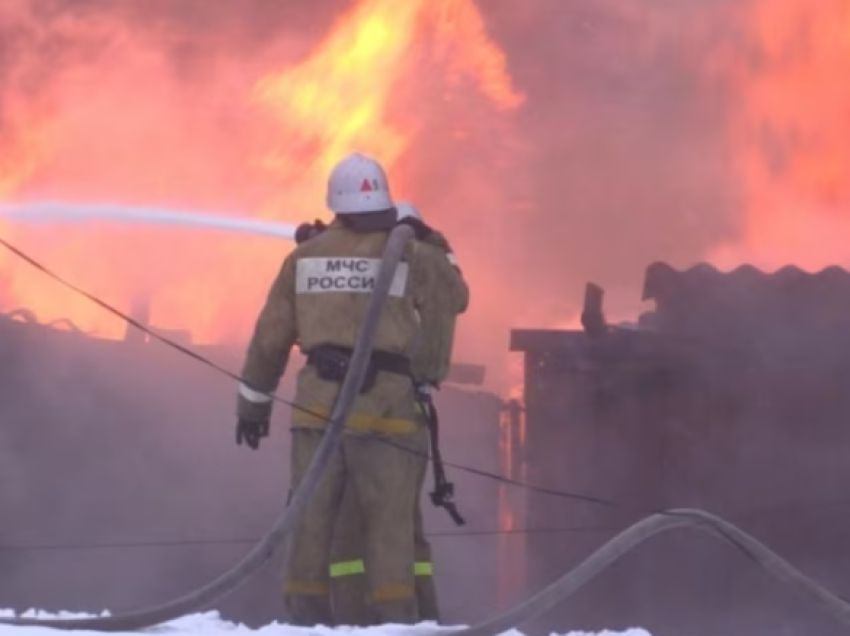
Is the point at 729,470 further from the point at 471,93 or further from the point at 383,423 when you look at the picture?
the point at 383,423

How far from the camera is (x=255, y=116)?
1029 cm

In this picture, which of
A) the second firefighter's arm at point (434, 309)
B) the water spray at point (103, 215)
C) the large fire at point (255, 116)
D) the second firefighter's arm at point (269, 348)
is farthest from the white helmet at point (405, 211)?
the large fire at point (255, 116)

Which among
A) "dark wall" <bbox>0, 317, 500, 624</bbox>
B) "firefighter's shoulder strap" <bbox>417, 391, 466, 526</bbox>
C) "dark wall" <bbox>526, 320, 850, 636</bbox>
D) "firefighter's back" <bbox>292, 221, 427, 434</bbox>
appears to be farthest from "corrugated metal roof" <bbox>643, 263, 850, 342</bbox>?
"firefighter's back" <bbox>292, 221, 427, 434</bbox>

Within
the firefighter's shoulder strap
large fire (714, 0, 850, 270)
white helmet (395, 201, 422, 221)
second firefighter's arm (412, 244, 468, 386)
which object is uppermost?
large fire (714, 0, 850, 270)

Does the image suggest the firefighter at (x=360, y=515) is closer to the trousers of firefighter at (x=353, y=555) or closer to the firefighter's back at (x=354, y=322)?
the trousers of firefighter at (x=353, y=555)

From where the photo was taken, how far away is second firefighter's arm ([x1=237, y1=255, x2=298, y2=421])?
5.13 metres

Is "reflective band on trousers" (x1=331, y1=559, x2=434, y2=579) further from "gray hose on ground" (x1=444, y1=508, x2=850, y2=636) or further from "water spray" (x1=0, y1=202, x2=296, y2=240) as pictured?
"water spray" (x1=0, y1=202, x2=296, y2=240)

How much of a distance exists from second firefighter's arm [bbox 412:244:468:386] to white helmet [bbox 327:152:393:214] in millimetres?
176

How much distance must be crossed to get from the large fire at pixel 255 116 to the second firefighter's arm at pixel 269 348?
5.02m

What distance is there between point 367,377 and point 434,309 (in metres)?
0.29

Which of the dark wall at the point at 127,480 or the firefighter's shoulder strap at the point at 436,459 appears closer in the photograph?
the firefighter's shoulder strap at the point at 436,459

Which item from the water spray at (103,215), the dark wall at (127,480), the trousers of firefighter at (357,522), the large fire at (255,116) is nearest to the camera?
the trousers of firefighter at (357,522)

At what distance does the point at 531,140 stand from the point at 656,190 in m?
0.76

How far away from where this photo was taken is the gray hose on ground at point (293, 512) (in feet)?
13.4
